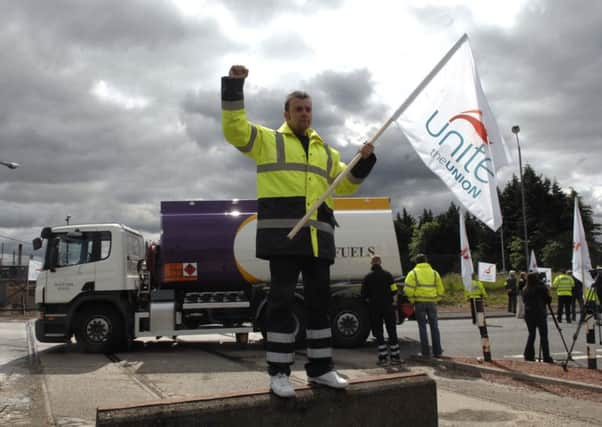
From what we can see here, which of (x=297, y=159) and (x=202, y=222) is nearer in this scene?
(x=297, y=159)

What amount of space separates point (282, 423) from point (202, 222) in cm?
930

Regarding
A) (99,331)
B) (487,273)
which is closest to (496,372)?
(99,331)

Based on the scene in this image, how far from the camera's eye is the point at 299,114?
171 inches

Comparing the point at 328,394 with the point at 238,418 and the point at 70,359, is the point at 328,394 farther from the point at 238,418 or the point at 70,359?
the point at 70,359

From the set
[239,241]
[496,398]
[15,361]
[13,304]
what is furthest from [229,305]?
[13,304]

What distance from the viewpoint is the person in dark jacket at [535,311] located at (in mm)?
10336

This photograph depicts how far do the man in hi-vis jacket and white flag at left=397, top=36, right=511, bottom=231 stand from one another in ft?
4.39

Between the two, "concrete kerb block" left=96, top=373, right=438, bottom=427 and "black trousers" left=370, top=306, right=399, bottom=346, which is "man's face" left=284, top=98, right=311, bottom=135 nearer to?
"concrete kerb block" left=96, top=373, right=438, bottom=427

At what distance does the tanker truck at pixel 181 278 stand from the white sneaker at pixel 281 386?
816 cm

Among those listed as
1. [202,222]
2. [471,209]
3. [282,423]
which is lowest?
[282,423]

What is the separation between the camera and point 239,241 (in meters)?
12.6

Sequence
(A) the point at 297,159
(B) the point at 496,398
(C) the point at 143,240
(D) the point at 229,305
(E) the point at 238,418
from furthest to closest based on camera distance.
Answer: (C) the point at 143,240 < (D) the point at 229,305 < (B) the point at 496,398 < (A) the point at 297,159 < (E) the point at 238,418

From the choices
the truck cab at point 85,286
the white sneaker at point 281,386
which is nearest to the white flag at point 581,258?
the truck cab at point 85,286

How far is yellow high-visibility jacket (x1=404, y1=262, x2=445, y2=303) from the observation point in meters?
11.0
